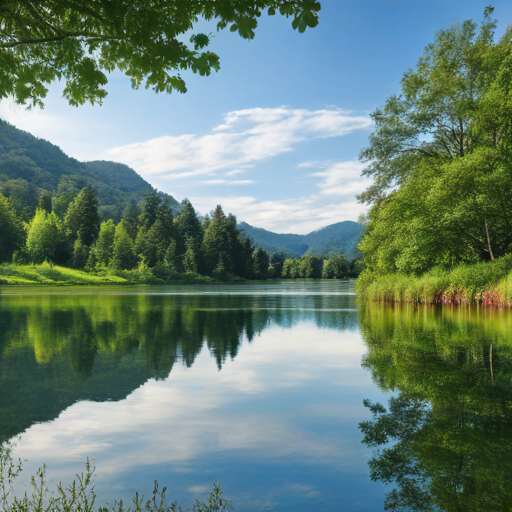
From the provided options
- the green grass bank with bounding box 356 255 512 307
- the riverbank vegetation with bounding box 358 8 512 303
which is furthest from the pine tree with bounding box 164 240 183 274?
the green grass bank with bounding box 356 255 512 307

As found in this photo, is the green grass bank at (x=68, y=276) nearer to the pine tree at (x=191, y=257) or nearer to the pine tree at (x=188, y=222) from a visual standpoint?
the pine tree at (x=191, y=257)

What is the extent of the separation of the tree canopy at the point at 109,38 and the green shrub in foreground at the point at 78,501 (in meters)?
5.21

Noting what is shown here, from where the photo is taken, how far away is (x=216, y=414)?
5.15m

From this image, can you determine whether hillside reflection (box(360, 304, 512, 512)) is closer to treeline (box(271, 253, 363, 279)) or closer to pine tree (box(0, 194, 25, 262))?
pine tree (box(0, 194, 25, 262))

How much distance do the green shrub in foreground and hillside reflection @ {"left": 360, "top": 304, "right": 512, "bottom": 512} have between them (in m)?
1.33

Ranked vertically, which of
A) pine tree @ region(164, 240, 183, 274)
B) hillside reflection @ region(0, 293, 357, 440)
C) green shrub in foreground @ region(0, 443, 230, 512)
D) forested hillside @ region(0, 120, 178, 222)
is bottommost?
hillside reflection @ region(0, 293, 357, 440)

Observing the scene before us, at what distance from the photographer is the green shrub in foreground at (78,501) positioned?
2924mm

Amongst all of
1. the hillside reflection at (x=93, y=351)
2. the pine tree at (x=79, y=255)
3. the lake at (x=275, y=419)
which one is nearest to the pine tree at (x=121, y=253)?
the pine tree at (x=79, y=255)

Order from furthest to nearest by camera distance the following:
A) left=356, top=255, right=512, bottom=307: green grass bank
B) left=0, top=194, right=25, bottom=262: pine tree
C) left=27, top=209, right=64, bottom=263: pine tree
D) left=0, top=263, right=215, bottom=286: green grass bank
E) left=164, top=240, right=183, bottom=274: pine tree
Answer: left=164, top=240, right=183, bottom=274: pine tree, left=27, top=209, right=64, bottom=263: pine tree, left=0, top=194, right=25, bottom=262: pine tree, left=0, top=263, right=215, bottom=286: green grass bank, left=356, top=255, right=512, bottom=307: green grass bank

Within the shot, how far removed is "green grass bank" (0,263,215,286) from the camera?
196ft

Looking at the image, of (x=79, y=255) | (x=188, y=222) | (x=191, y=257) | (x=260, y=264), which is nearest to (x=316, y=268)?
(x=260, y=264)

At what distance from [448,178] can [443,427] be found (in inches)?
896

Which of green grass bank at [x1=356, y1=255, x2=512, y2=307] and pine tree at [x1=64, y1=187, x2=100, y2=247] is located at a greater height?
pine tree at [x1=64, y1=187, x2=100, y2=247]

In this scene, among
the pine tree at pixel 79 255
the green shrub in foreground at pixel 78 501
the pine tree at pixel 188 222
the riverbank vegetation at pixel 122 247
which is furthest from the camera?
the pine tree at pixel 188 222
